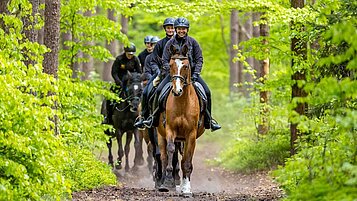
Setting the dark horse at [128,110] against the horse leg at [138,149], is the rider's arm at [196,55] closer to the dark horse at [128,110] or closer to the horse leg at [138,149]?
the dark horse at [128,110]

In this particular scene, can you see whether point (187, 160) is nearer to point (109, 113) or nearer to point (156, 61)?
point (156, 61)

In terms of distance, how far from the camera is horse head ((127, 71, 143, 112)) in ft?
69.1

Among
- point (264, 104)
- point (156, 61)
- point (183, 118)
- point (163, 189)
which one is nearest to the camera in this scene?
point (183, 118)

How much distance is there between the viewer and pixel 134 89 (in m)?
21.2

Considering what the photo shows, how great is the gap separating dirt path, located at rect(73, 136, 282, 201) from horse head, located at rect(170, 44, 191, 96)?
83.5 inches

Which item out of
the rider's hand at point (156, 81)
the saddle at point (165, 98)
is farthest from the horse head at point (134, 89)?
the saddle at point (165, 98)

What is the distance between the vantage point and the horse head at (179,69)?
14086 mm

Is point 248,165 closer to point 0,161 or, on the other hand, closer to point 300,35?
point 300,35

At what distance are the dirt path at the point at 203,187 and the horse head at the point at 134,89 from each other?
214cm

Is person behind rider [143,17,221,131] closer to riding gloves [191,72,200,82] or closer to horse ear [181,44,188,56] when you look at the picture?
riding gloves [191,72,200,82]

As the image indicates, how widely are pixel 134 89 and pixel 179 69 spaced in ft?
23.4

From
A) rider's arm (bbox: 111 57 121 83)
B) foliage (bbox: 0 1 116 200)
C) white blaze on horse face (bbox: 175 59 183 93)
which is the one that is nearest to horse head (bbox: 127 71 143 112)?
rider's arm (bbox: 111 57 121 83)

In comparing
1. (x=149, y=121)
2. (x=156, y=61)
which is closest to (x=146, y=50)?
(x=156, y=61)

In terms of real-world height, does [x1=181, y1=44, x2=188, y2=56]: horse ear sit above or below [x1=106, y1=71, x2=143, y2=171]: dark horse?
above
